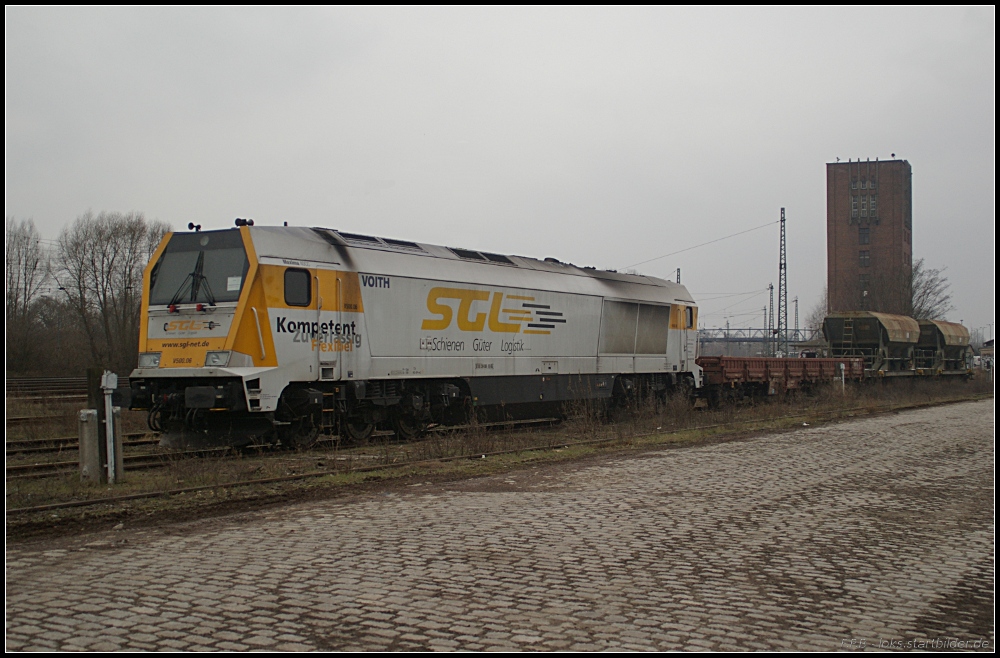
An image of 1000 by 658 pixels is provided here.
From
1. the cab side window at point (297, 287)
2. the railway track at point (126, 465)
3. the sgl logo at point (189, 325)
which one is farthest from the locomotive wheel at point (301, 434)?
the sgl logo at point (189, 325)

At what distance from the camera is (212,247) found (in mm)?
13039

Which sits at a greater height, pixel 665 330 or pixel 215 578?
pixel 665 330

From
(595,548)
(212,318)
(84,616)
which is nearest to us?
(84,616)

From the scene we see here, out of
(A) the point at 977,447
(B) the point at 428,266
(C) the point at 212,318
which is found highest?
(B) the point at 428,266

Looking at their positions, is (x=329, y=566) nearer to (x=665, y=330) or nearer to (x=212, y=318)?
(x=212, y=318)

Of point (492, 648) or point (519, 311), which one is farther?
point (519, 311)

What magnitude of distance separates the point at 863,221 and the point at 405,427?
3339 inches

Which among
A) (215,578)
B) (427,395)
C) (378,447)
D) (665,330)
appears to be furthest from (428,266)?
(215,578)

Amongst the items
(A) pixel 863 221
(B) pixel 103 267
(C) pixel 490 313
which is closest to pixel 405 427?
(C) pixel 490 313

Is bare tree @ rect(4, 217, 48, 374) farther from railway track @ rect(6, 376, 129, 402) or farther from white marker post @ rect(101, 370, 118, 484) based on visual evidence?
white marker post @ rect(101, 370, 118, 484)

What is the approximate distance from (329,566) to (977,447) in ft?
44.1

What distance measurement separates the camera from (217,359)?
12.4 m

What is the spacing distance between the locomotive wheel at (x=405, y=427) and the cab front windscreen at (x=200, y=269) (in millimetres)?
4243

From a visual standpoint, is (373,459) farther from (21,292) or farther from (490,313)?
(21,292)
